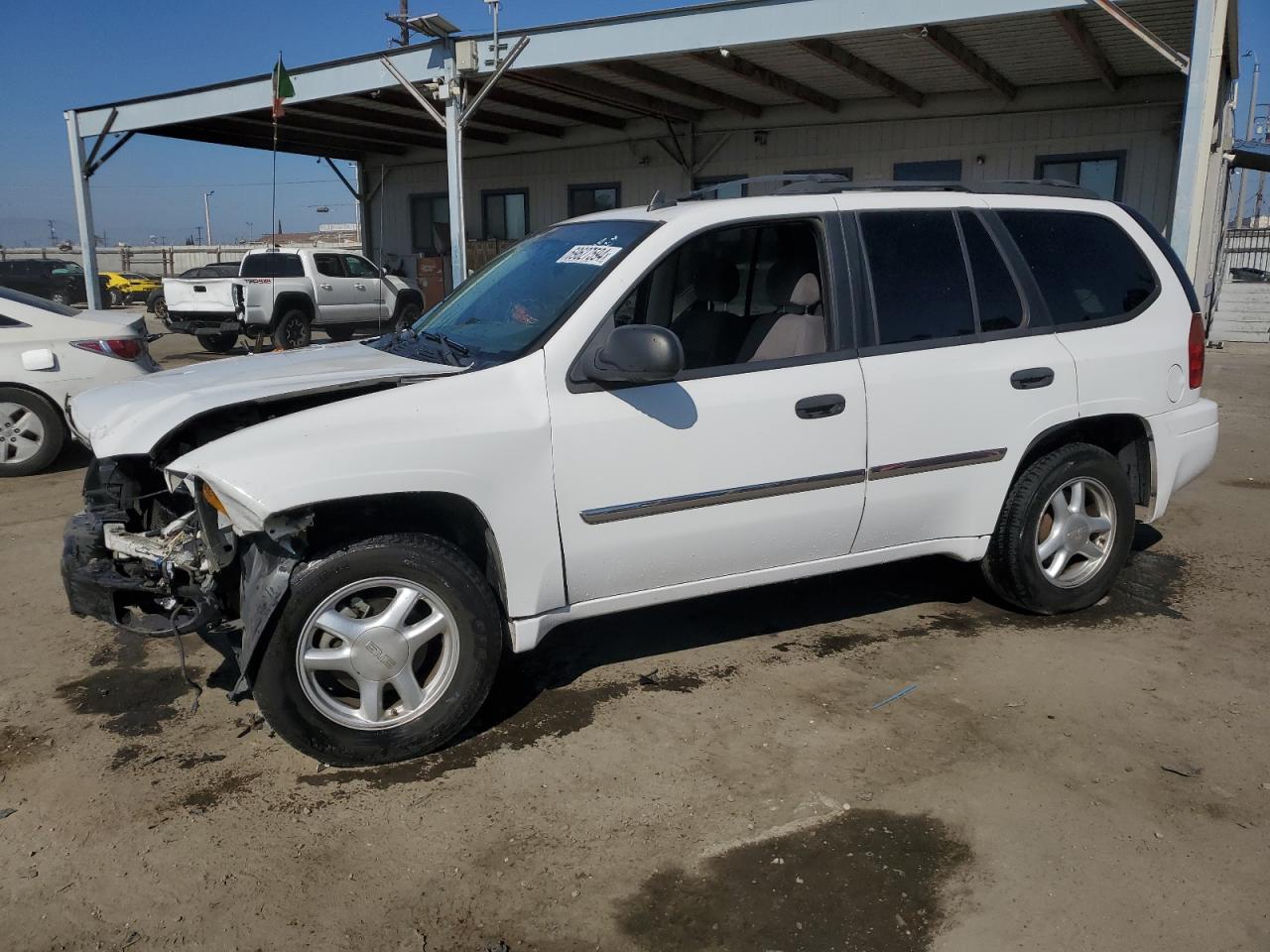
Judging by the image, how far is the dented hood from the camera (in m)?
3.35

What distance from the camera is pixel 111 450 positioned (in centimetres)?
337

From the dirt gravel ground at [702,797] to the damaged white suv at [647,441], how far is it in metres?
0.35

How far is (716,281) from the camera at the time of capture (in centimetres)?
427

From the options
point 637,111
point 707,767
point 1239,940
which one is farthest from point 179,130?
point 1239,940

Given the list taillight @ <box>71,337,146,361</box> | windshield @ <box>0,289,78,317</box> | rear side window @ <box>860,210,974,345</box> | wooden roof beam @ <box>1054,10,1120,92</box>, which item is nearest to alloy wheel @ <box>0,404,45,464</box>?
taillight @ <box>71,337,146,361</box>

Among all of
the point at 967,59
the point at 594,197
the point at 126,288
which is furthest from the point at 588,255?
the point at 126,288

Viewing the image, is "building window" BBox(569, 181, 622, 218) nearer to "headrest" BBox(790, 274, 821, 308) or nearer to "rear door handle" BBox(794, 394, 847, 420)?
"headrest" BBox(790, 274, 821, 308)

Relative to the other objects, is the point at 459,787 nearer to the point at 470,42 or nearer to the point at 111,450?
the point at 111,450

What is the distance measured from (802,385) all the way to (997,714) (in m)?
1.39

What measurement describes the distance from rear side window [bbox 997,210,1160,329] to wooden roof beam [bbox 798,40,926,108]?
7572mm

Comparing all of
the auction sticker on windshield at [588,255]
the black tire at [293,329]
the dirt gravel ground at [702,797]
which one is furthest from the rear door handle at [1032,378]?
the black tire at [293,329]

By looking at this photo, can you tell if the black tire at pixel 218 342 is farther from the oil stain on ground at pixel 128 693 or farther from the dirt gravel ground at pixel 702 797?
the oil stain on ground at pixel 128 693

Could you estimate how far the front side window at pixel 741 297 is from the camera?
396cm

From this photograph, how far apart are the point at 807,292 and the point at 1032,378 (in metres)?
1.03
